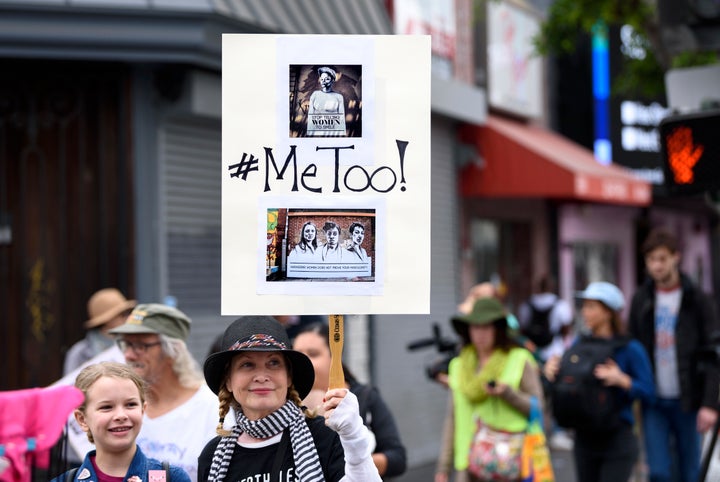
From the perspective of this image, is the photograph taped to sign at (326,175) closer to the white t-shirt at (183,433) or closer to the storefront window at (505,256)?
the white t-shirt at (183,433)

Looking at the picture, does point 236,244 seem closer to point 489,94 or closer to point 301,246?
point 301,246

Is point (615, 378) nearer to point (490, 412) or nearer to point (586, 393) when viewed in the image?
point (586, 393)

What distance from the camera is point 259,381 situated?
393 cm

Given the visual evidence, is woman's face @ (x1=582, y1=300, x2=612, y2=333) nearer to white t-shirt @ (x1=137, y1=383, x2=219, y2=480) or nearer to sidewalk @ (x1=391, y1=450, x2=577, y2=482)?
white t-shirt @ (x1=137, y1=383, x2=219, y2=480)

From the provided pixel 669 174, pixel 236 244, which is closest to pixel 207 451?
pixel 236 244

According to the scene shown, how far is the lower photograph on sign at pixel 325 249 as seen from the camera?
3848 mm

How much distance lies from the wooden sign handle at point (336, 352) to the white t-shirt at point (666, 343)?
15.6ft

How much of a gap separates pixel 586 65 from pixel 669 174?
14.8 meters

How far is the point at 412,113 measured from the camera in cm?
389

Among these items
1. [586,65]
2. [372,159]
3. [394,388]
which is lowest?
[394,388]

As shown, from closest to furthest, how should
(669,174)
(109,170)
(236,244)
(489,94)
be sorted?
(236,244) < (669,174) < (109,170) < (489,94)

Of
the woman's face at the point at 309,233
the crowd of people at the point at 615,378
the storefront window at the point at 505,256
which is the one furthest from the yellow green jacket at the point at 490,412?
the storefront window at the point at 505,256

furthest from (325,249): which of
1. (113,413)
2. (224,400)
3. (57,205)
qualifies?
(57,205)

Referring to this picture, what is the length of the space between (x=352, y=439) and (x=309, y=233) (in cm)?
67
